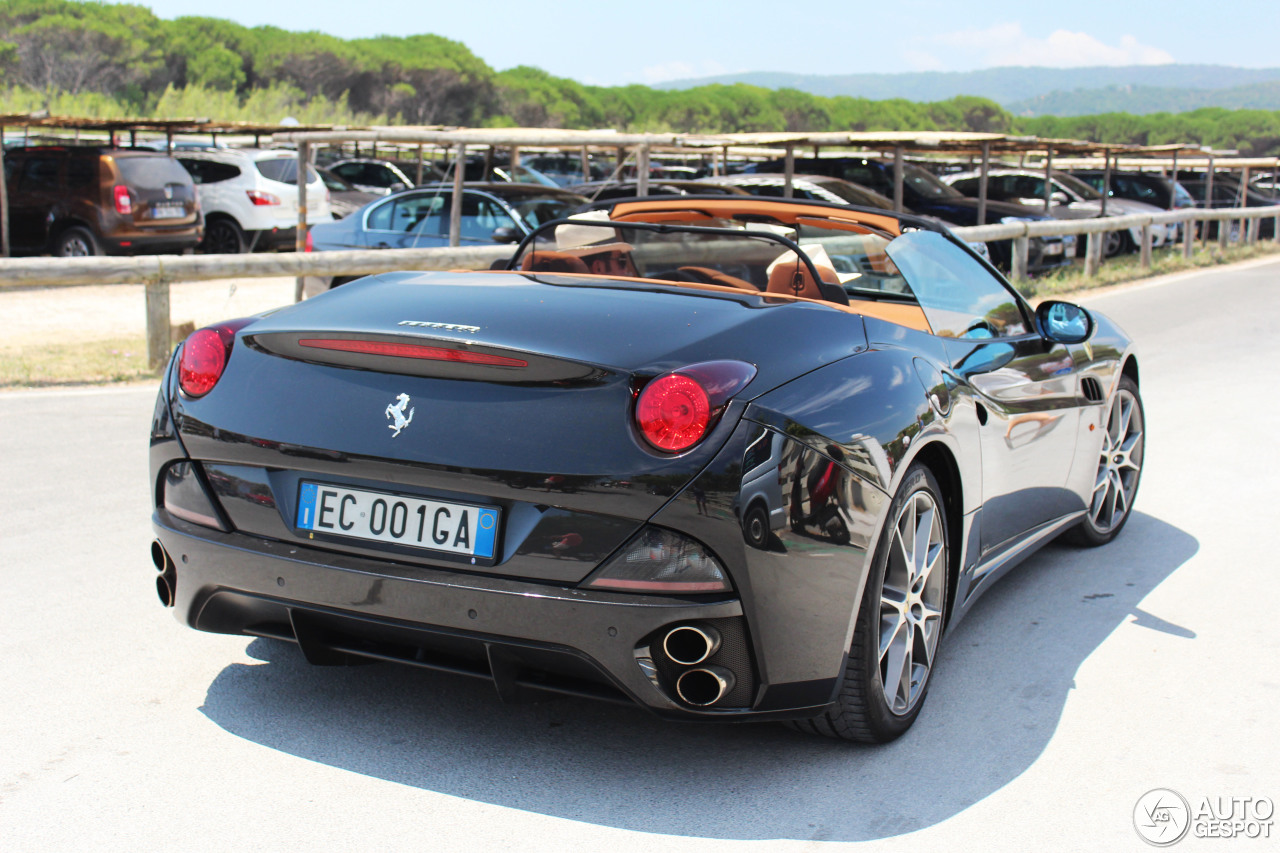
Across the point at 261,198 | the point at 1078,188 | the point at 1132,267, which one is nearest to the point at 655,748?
the point at 261,198

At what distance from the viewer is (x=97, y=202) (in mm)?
16859

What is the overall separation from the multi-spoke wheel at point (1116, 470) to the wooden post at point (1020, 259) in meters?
11.9

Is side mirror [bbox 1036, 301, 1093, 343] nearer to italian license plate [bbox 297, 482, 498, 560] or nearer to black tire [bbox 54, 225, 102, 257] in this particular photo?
italian license plate [bbox 297, 482, 498, 560]

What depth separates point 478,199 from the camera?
550 inches

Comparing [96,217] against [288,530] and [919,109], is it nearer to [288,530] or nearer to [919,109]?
[288,530]

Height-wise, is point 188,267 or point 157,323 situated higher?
point 188,267

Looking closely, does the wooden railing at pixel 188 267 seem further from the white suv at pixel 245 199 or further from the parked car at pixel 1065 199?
the parked car at pixel 1065 199

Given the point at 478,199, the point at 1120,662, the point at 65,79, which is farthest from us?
the point at 65,79

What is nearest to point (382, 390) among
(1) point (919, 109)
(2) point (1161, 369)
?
(2) point (1161, 369)

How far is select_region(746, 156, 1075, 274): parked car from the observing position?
18.9 meters

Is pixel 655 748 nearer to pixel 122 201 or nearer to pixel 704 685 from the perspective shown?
pixel 704 685

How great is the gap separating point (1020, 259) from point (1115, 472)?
12476mm

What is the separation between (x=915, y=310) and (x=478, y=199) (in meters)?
10.4

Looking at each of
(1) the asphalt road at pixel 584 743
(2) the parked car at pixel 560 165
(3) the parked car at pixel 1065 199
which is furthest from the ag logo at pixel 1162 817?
(2) the parked car at pixel 560 165
